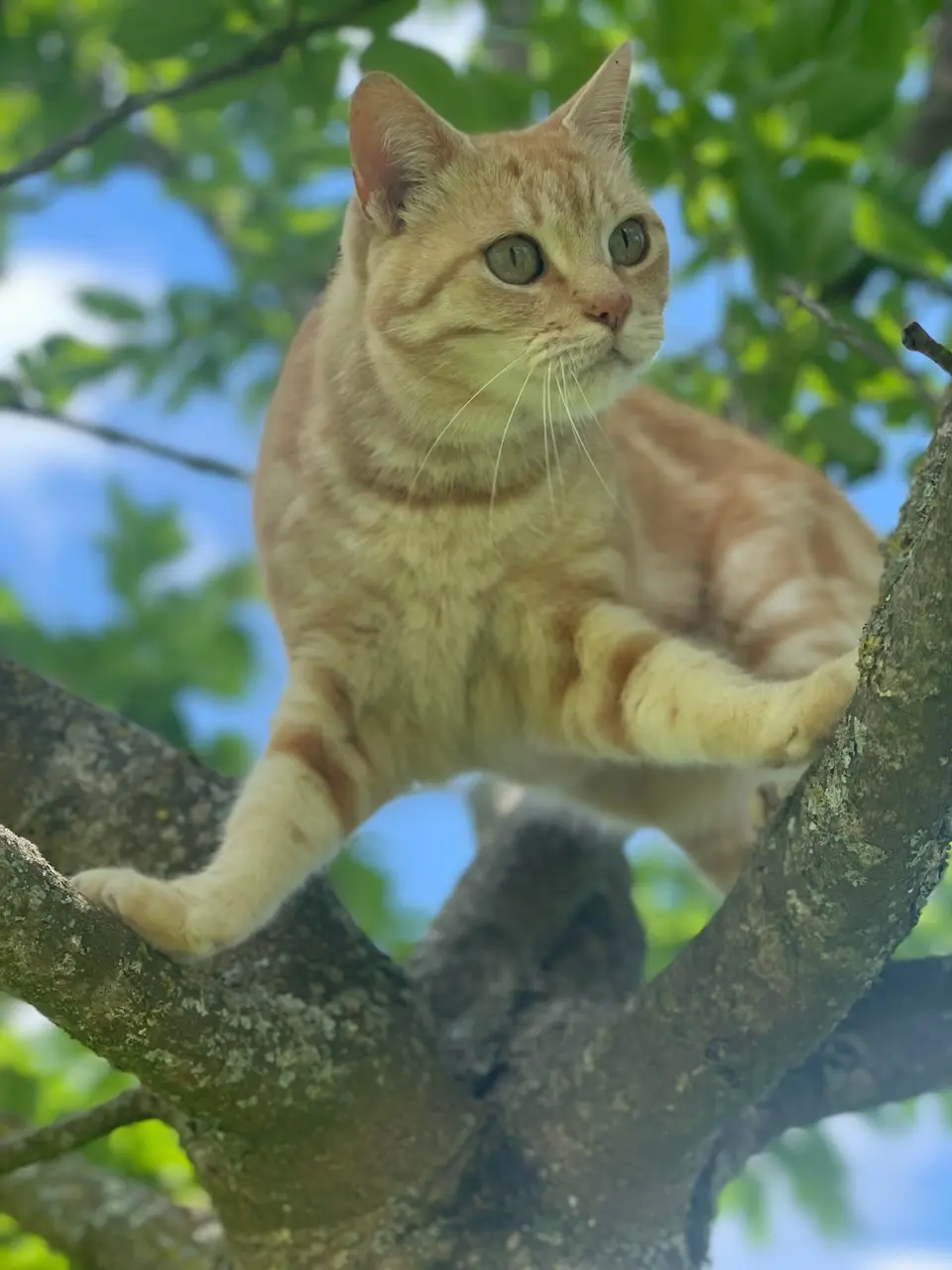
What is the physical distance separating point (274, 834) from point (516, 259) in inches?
28.6

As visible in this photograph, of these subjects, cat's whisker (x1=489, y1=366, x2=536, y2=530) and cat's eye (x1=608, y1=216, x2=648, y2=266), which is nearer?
cat's whisker (x1=489, y1=366, x2=536, y2=530)

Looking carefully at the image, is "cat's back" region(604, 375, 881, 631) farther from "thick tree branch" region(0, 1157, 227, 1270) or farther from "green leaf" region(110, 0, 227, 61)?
"thick tree branch" region(0, 1157, 227, 1270)

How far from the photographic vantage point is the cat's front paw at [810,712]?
1.26 m

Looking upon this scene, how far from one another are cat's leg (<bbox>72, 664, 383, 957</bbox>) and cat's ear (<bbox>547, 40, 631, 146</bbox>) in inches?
30.7

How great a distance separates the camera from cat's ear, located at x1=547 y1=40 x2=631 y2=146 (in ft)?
5.44

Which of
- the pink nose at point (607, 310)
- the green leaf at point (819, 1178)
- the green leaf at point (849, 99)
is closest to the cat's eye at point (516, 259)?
the pink nose at point (607, 310)

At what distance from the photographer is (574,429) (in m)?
1.62

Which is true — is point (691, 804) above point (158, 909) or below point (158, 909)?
above

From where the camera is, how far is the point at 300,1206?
146 centimetres

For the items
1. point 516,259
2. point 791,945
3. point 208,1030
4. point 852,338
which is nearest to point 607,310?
point 516,259

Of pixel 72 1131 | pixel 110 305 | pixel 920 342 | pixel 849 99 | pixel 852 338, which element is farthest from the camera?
pixel 110 305

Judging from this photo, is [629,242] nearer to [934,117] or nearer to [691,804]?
[691,804]

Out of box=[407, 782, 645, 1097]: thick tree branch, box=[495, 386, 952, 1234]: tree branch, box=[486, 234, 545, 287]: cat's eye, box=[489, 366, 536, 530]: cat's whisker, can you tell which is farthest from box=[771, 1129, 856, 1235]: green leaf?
box=[486, 234, 545, 287]: cat's eye

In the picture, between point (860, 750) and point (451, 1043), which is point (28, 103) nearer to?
point (451, 1043)
